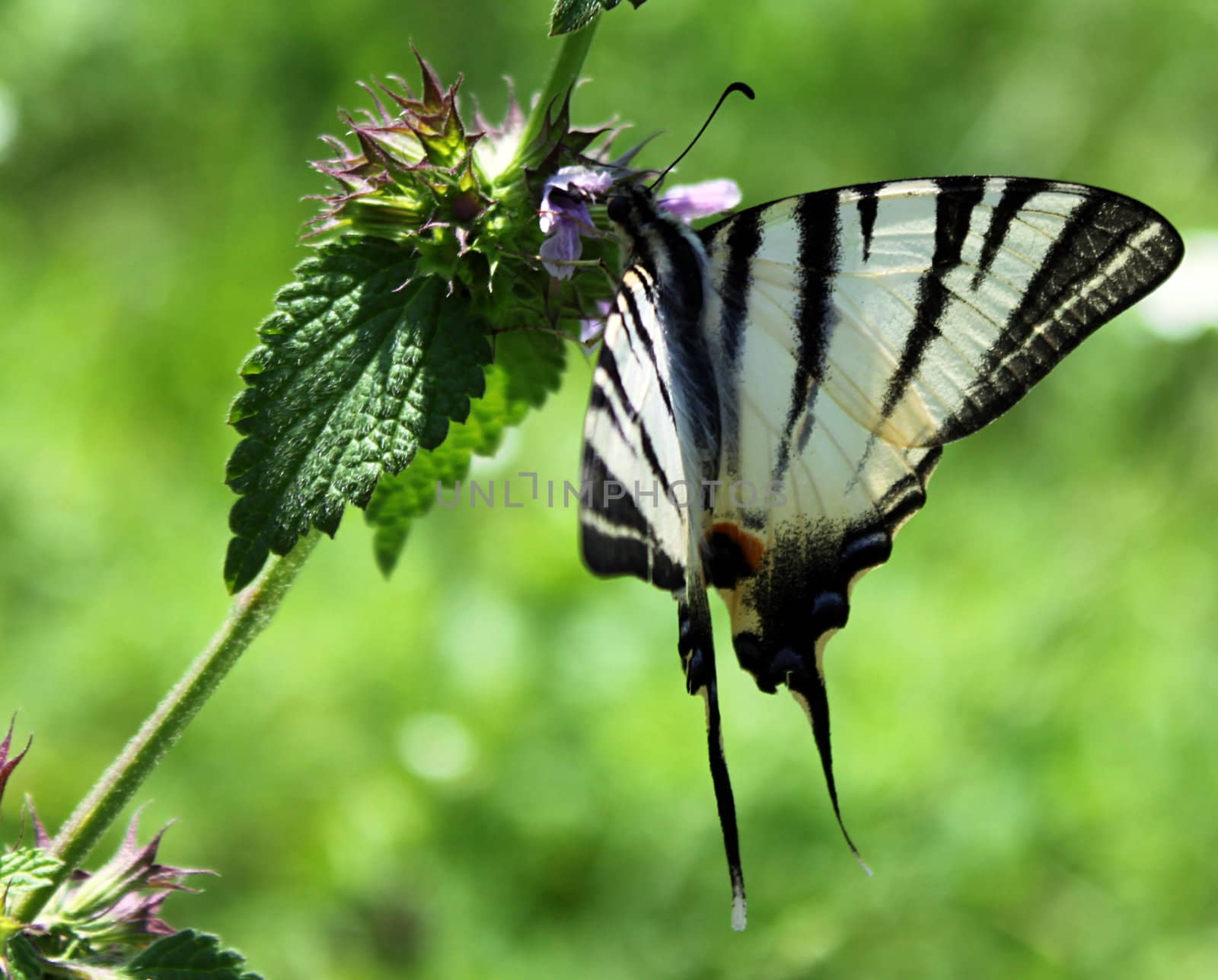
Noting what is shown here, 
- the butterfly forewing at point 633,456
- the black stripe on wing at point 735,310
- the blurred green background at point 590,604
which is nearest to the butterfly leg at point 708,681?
the butterfly forewing at point 633,456

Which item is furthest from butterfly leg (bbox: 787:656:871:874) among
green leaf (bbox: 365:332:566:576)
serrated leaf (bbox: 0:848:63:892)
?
serrated leaf (bbox: 0:848:63:892)

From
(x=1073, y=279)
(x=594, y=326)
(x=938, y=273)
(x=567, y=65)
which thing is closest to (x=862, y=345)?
(x=938, y=273)

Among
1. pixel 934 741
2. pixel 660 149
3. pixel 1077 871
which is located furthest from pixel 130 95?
pixel 1077 871

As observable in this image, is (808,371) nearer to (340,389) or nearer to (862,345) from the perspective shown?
(862,345)

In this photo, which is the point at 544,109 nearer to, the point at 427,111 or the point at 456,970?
the point at 427,111

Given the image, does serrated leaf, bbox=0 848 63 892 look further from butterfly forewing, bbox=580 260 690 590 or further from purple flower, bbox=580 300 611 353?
purple flower, bbox=580 300 611 353

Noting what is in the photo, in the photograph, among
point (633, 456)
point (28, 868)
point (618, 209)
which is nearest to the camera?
point (28, 868)

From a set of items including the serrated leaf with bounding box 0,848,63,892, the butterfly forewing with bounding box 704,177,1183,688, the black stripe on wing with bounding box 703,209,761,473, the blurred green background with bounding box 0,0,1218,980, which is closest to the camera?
the serrated leaf with bounding box 0,848,63,892
